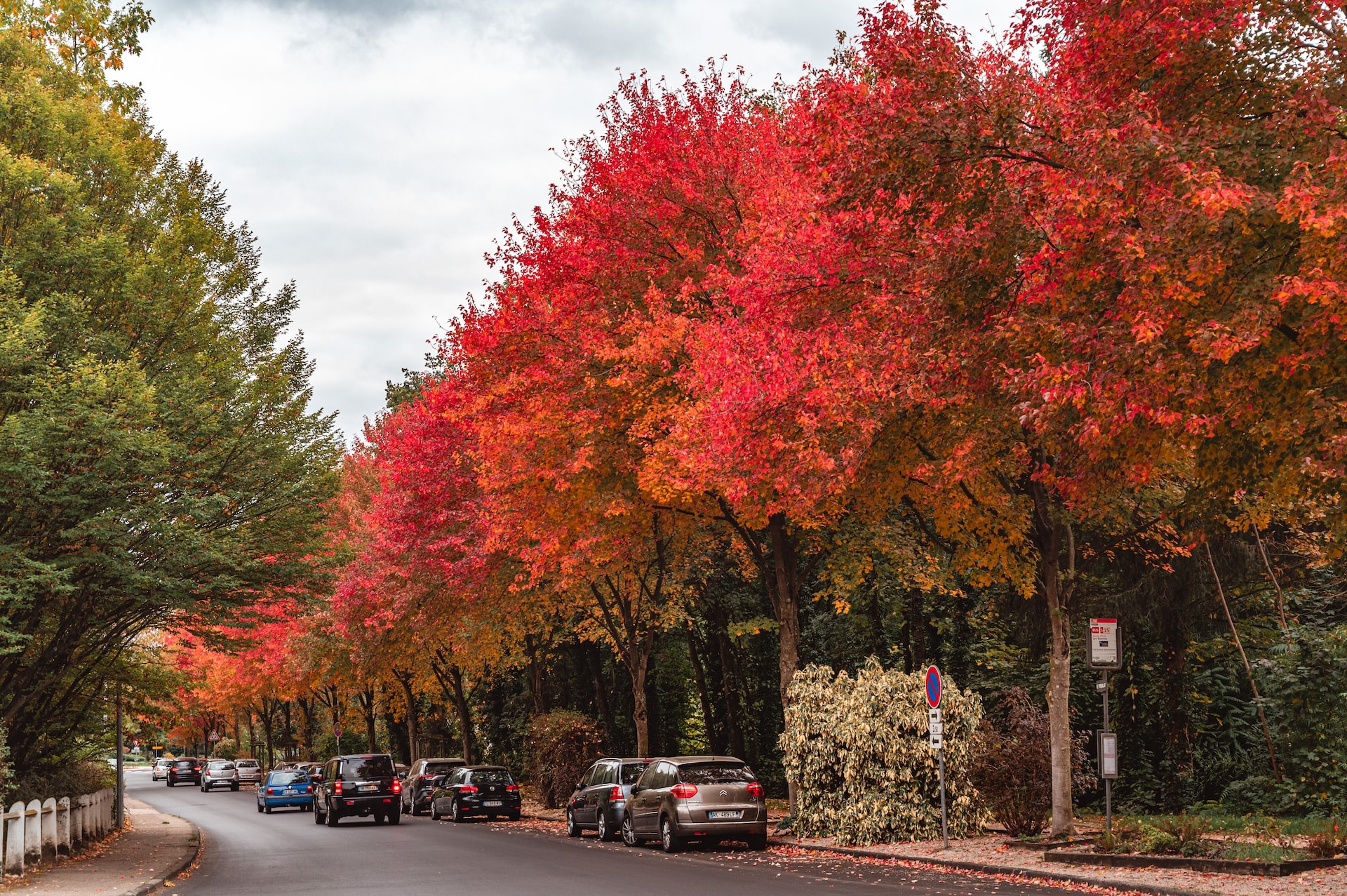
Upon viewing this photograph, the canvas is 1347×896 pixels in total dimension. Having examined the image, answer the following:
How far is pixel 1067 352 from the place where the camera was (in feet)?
38.4

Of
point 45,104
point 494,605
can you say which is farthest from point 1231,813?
point 45,104

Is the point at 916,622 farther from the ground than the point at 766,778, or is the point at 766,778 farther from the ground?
the point at 916,622

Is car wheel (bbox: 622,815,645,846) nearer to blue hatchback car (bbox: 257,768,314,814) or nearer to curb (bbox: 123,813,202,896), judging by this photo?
curb (bbox: 123,813,202,896)

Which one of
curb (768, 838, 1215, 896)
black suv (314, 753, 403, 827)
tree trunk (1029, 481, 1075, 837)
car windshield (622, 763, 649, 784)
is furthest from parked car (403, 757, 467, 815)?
tree trunk (1029, 481, 1075, 837)

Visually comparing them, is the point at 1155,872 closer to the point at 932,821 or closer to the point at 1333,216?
the point at 932,821

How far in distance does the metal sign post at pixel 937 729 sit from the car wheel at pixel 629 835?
5.64m

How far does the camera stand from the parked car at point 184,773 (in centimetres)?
7475

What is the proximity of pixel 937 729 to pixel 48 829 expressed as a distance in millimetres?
15206

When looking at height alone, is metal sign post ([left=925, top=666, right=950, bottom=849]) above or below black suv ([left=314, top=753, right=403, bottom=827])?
above

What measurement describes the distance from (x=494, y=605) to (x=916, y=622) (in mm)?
10904

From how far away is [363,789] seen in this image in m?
29.8

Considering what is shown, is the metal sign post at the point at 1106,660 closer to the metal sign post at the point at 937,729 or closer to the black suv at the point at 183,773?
the metal sign post at the point at 937,729

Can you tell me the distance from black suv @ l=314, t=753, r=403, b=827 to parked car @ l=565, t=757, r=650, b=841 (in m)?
7.67

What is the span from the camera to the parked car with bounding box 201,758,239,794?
64062mm
